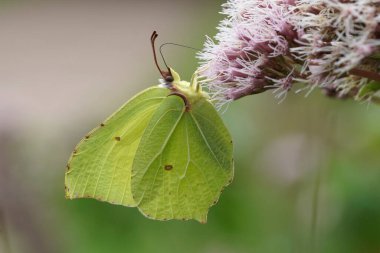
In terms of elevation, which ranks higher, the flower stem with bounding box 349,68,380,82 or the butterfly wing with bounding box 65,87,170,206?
the flower stem with bounding box 349,68,380,82

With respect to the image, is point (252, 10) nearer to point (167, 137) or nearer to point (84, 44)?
point (167, 137)

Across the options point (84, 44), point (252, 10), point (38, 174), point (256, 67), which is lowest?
point (84, 44)

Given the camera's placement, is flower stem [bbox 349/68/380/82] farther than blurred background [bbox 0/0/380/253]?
No

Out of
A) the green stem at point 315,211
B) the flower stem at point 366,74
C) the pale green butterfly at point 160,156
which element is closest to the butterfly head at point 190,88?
the pale green butterfly at point 160,156

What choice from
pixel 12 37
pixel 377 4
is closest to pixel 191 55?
pixel 377 4

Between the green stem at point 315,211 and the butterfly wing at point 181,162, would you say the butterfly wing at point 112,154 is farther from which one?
the green stem at point 315,211

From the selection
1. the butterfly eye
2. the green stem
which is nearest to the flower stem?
the butterfly eye

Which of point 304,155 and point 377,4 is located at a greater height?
point 377,4

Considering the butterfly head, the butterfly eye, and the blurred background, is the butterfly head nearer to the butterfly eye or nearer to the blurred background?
the butterfly eye
